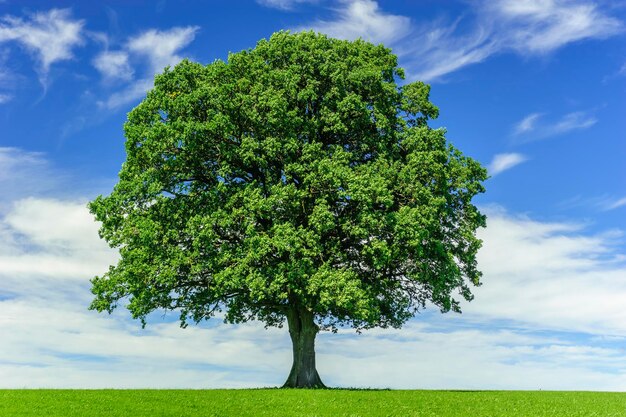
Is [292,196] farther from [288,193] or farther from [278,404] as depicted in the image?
[278,404]

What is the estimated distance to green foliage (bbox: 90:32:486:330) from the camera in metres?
36.8

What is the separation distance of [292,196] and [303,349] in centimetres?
1047

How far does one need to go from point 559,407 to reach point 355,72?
22.9 metres

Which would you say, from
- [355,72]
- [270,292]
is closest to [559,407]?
[270,292]

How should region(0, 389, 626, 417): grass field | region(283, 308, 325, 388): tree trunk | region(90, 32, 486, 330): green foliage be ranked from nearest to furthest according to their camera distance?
region(0, 389, 626, 417): grass field, region(90, 32, 486, 330): green foliage, region(283, 308, 325, 388): tree trunk

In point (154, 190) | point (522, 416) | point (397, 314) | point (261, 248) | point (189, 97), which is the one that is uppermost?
point (189, 97)

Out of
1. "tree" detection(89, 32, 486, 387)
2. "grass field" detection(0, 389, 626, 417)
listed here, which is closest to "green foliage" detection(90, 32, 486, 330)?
"tree" detection(89, 32, 486, 387)

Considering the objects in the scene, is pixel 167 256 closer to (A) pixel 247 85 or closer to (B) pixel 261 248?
(B) pixel 261 248

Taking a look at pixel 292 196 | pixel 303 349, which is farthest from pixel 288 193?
pixel 303 349

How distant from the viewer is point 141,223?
38.3 m

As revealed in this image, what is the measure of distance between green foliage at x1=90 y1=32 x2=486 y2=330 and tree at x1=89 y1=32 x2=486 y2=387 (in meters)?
0.10

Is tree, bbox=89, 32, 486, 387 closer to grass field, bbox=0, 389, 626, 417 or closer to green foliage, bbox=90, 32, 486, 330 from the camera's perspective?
green foliage, bbox=90, 32, 486, 330

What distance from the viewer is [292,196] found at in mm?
37625

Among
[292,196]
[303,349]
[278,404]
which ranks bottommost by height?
[278,404]
